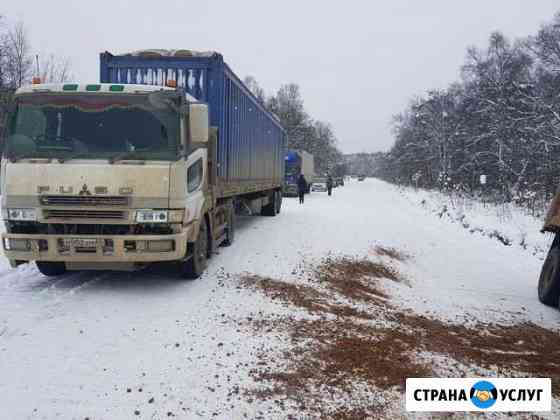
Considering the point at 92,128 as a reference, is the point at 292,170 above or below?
above

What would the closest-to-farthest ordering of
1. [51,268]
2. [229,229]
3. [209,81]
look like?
[51,268] → [209,81] → [229,229]

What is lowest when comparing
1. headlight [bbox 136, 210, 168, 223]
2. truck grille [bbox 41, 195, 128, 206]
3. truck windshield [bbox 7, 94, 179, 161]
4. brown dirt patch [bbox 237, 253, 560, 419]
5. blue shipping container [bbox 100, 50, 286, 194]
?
brown dirt patch [bbox 237, 253, 560, 419]

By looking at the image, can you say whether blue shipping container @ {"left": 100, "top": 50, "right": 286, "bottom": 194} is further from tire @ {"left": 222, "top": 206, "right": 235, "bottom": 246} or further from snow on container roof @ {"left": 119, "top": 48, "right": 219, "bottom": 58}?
tire @ {"left": 222, "top": 206, "right": 235, "bottom": 246}

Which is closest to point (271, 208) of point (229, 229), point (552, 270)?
point (229, 229)

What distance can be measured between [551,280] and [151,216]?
6.15 m

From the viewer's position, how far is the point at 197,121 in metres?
6.06

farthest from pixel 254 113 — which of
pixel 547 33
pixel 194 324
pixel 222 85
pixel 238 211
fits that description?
pixel 547 33

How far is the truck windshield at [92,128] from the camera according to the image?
5629 millimetres

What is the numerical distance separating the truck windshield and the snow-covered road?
1931 mm

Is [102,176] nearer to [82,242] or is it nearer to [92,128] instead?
[92,128]

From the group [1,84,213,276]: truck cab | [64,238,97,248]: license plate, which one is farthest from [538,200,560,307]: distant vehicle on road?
[64,238,97,248]: license plate

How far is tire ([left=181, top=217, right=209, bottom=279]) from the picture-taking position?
655cm

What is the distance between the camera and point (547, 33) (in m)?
25.8

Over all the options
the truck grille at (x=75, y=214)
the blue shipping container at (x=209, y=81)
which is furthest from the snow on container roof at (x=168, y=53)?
the truck grille at (x=75, y=214)
